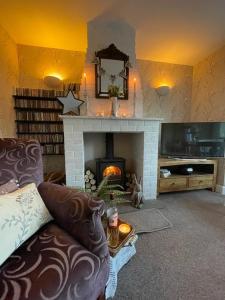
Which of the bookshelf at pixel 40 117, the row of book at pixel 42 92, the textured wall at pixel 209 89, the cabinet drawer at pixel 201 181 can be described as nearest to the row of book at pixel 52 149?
the bookshelf at pixel 40 117

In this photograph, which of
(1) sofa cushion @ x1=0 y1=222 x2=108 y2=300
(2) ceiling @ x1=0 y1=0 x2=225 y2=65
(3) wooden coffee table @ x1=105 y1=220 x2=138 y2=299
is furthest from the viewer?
(2) ceiling @ x1=0 y1=0 x2=225 y2=65

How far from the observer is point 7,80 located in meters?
2.44

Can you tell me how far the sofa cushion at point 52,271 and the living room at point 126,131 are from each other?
0.04 ft

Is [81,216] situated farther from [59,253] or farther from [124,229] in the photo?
[124,229]

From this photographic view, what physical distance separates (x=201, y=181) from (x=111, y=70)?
2305 millimetres

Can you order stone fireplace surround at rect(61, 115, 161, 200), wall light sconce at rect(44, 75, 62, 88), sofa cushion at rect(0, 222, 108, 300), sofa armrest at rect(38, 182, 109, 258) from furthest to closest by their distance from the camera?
wall light sconce at rect(44, 75, 62, 88)
stone fireplace surround at rect(61, 115, 161, 200)
sofa armrest at rect(38, 182, 109, 258)
sofa cushion at rect(0, 222, 108, 300)

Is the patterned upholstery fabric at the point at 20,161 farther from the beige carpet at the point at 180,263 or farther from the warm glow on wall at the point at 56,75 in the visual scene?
the warm glow on wall at the point at 56,75

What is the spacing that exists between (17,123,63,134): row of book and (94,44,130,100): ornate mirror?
94 cm

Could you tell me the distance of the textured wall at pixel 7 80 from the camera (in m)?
2.28

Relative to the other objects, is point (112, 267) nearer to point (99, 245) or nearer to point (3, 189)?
point (99, 245)

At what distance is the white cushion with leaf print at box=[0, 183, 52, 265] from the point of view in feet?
2.37

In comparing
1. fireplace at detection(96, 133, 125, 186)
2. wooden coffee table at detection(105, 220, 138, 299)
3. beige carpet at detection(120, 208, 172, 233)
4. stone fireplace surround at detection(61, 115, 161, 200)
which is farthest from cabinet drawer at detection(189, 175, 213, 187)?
wooden coffee table at detection(105, 220, 138, 299)

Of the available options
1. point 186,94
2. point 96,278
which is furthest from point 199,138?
point 96,278

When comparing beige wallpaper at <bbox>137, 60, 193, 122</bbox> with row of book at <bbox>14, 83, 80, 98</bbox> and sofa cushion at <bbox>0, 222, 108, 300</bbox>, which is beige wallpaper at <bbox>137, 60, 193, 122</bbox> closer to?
row of book at <bbox>14, 83, 80, 98</bbox>
